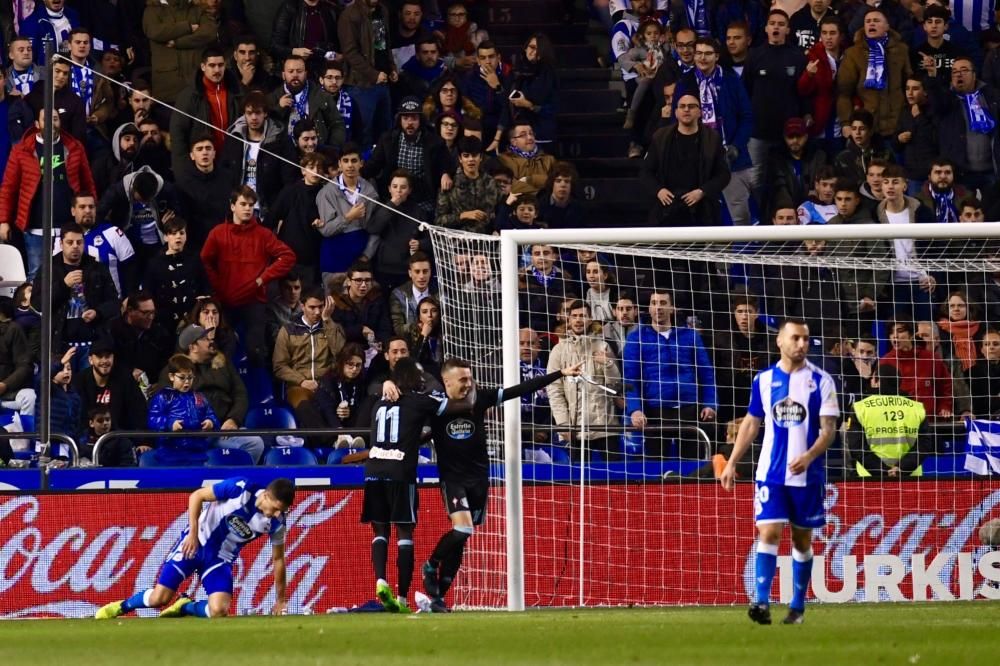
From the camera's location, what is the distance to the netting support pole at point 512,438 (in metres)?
12.8

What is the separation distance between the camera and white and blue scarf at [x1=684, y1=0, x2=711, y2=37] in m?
19.6

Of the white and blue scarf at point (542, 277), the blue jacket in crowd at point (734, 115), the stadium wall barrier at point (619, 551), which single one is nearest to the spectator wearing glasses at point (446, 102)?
the blue jacket in crowd at point (734, 115)

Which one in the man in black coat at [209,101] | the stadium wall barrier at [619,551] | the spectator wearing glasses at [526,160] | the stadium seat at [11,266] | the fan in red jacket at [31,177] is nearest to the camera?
the stadium wall barrier at [619,551]

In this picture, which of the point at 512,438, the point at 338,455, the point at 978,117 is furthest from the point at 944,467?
the point at 978,117

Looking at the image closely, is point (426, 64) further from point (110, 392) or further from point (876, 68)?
point (110, 392)

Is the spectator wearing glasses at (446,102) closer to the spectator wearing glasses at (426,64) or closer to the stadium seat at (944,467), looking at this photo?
the spectator wearing glasses at (426,64)

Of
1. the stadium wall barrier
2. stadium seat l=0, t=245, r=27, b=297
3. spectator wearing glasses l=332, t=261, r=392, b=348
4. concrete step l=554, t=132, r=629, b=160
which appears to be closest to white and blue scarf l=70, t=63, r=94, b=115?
stadium seat l=0, t=245, r=27, b=297

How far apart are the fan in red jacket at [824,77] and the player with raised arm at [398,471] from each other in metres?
7.54

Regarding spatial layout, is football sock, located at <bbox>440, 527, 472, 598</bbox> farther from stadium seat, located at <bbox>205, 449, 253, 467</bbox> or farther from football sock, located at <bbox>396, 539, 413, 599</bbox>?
stadium seat, located at <bbox>205, 449, 253, 467</bbox>

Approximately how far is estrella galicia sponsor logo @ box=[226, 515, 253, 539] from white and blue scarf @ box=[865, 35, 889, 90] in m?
9.17

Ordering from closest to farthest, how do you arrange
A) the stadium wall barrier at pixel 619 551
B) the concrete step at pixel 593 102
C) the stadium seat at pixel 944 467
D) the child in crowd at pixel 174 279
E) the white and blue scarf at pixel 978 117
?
the stadium wall barrier at pixel 619 551, the stadium seat at pixel 944 467, the child in crowd at pixel 174 279, the white and blue scarf at pixel 978 117, the concrete step at pixel 593 102

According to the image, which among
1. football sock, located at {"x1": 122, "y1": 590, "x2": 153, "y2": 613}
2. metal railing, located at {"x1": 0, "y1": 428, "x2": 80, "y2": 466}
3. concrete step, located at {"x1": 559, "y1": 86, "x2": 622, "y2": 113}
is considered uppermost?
concrete step, located at {"x1": 559, "y1": 86, "x2": 622, "y2": 113}

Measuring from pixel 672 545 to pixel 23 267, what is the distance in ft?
21.0

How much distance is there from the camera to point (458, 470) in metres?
12.7
